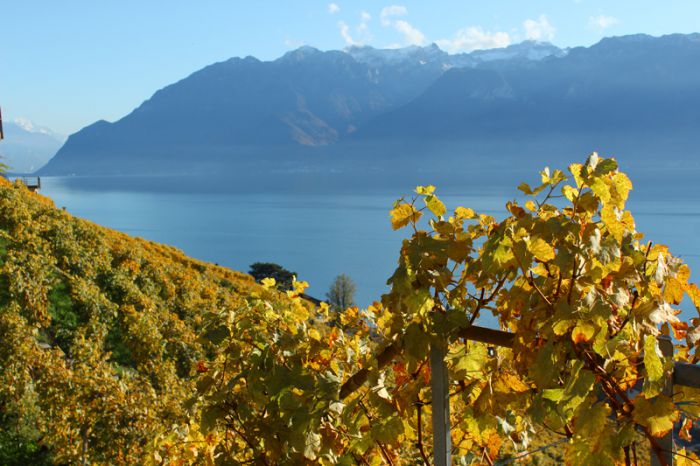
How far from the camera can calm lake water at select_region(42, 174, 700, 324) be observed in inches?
2702

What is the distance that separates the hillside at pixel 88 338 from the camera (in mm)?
5836

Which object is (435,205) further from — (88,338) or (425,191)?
(88,338)

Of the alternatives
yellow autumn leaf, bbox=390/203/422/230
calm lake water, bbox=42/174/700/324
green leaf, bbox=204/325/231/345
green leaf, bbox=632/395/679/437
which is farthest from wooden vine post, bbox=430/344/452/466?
calm lake water, bbox=42/174/700/324

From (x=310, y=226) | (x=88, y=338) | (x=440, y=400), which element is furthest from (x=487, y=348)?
A: (x=310, y=226)

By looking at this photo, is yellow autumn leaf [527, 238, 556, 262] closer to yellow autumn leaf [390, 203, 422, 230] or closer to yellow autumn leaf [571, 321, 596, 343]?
yellow autumn leaf [571, 321, 596, 343]

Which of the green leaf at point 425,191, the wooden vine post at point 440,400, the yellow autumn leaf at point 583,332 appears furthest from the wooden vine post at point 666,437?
the green leaf at point 425,191

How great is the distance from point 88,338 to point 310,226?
90445mm

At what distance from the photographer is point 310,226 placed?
99625mm

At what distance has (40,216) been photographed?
1236cm

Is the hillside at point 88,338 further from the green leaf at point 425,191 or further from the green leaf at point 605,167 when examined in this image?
the green leaf at point 605,167

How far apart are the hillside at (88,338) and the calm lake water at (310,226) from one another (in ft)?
109

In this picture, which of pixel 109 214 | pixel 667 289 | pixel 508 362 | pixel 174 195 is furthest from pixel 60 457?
pixel 174 195

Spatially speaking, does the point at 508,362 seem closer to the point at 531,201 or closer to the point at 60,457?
the point at 531,201

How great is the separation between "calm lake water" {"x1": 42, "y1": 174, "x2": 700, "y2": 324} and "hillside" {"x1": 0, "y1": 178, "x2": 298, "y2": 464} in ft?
109
